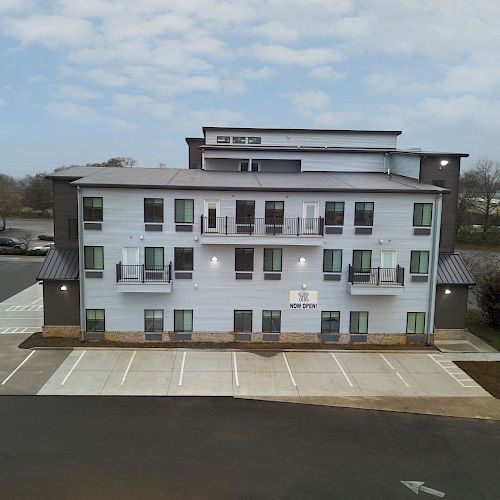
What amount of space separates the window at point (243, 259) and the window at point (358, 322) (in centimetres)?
604

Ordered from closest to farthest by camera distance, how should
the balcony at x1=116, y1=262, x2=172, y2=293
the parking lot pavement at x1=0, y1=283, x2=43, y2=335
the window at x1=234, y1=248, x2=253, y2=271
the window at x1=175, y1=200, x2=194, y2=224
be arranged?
1. the balcony at x1=116, y1=262, x2=172, y2=293
2. the window at x1=175, y1=200, x2=194, y2=224
3. the window at x1=234, y1=248, x2=253, y2=271
4. the parking lot pavement at x1=0, y1=283, x2=43, y2=335

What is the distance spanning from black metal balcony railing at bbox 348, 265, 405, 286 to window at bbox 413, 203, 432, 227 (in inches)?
102

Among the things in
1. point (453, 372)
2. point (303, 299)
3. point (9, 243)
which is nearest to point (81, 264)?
point (303, 299)

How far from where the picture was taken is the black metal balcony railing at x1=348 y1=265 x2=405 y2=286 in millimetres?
24781

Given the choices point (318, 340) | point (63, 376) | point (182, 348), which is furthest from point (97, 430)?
point (318, 340)

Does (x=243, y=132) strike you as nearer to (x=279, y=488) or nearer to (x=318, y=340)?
(x=318, y=340)

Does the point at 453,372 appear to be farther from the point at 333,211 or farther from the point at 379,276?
the point at 333,211

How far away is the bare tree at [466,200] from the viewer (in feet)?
214

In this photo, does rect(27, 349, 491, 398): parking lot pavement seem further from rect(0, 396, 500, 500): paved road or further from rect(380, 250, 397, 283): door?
rect(380, 250, 397, 283): door

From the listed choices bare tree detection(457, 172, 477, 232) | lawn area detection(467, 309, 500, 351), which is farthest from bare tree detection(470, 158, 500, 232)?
lawn area detection(467, 309, 500, 351)

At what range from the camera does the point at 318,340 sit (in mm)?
25281

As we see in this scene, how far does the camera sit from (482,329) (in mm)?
28250

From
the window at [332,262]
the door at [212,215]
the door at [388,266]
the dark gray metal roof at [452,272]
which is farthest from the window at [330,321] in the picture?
the door at [212,215]

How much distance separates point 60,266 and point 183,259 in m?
6.47
